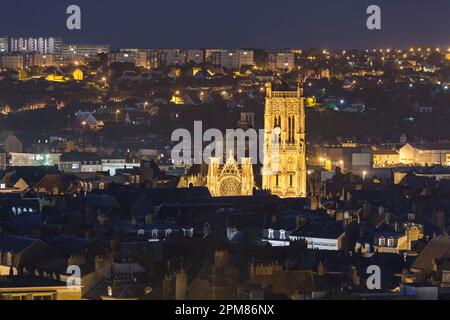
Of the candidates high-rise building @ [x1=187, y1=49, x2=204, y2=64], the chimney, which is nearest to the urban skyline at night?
the chimney

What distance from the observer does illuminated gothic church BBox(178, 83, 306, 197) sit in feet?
185

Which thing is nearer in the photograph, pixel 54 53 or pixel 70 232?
pixel 70 232

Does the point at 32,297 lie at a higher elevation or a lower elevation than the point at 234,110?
lower

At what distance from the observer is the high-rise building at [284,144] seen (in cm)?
6000

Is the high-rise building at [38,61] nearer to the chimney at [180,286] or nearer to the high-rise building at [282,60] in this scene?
the high-rise building at [282,60]

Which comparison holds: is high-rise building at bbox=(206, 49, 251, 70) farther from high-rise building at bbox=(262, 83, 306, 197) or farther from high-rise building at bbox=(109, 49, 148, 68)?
high-rise building at bbox=(262, 83, 306, 197)

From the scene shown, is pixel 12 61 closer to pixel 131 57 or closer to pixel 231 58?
pixel 131 57

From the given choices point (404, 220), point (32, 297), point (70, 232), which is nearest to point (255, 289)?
point (32, 297)

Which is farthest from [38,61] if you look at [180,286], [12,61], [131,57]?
[180,286]

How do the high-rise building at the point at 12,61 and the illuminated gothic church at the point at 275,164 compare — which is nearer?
the illuminated gothic church at the point at 275,164

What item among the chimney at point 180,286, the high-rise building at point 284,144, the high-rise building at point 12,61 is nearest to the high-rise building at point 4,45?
the high-rise building at point 12,61

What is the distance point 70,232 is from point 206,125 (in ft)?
232
